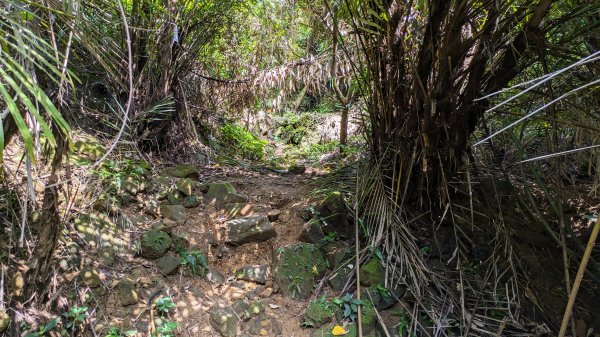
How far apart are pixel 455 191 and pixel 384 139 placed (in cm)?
56

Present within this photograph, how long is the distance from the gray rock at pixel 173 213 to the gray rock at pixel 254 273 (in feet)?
1.73

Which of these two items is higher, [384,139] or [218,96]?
[218,96]

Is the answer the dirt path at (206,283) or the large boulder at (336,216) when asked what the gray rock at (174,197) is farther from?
the large boulder at (336,216)

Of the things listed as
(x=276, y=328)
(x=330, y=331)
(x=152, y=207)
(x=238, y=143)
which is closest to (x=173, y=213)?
(x=152, y=207)

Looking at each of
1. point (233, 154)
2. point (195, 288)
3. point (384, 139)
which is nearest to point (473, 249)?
point (384, 139)

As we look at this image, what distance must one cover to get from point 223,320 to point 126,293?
1.70 ft

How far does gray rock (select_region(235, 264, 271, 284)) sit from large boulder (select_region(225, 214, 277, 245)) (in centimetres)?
20

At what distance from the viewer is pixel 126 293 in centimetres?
193

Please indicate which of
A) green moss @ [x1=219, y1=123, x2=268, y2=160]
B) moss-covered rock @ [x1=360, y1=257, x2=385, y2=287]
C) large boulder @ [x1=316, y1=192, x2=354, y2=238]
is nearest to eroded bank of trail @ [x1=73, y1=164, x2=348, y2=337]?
large boulder @ [x1=316, y1=192, x2=354, y2=238]

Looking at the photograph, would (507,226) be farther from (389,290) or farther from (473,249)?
(389,290)

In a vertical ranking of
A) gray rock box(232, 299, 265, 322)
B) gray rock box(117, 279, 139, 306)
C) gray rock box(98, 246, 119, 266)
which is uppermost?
gray rock box(98, 246, 119, 266)

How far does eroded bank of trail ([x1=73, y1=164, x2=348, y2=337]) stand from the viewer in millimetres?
1942

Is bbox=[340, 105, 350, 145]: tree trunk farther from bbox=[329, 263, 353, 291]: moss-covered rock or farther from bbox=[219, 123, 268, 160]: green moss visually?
bbox=[329, 263, 353, 291]: moss-covered rock

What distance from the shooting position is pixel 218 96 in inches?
170
